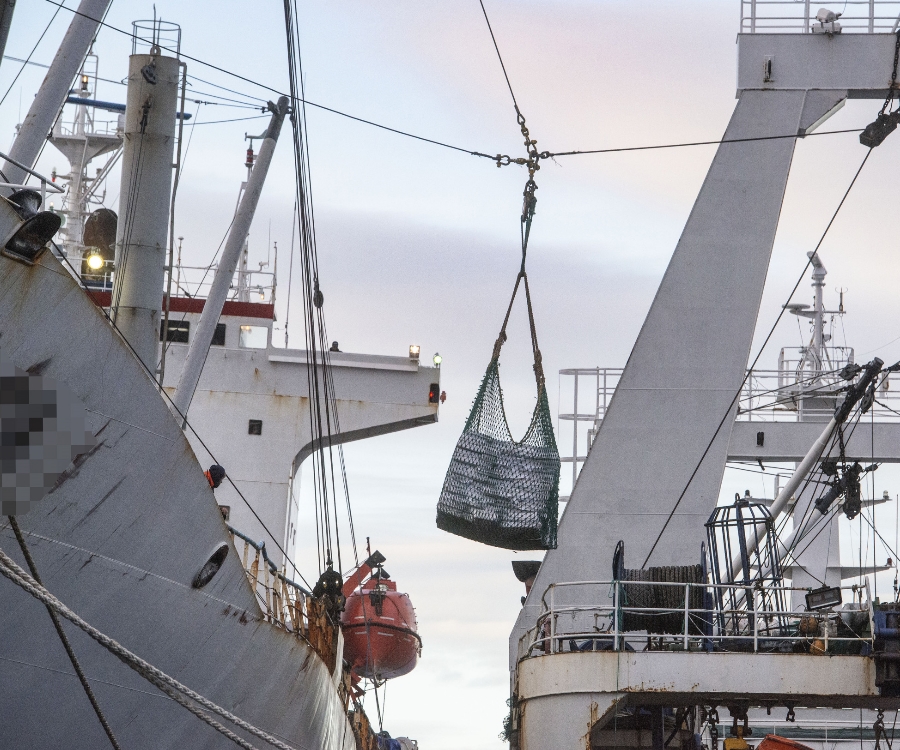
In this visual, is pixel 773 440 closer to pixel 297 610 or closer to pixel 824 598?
pixel 824 598

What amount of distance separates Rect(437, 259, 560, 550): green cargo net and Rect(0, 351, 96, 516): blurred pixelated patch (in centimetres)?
729

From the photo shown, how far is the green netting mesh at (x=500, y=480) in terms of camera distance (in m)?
14.1

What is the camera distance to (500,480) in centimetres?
1416

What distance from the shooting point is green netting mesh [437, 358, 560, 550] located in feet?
46.2

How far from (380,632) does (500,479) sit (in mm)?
9381

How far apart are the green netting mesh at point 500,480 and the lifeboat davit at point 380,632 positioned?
27.3 feet

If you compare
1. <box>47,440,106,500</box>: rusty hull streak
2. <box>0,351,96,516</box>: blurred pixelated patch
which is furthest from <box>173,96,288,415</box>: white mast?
<box>0,351,96,516</box>: blurred pixelated patch

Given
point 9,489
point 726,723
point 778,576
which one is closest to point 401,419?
point 726,723

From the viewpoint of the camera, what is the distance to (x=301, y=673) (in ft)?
45.2

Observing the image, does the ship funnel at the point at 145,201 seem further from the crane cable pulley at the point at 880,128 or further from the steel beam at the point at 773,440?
the steel beam at the point at 773,440

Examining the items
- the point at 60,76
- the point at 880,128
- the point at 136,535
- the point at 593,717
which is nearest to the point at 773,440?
the point at 880,128

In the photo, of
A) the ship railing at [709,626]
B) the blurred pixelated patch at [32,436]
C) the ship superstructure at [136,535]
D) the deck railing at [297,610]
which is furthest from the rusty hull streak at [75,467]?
the ship railing at [709,626]

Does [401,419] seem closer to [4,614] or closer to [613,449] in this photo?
[613,449]

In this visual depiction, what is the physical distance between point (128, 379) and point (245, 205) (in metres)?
8.77
